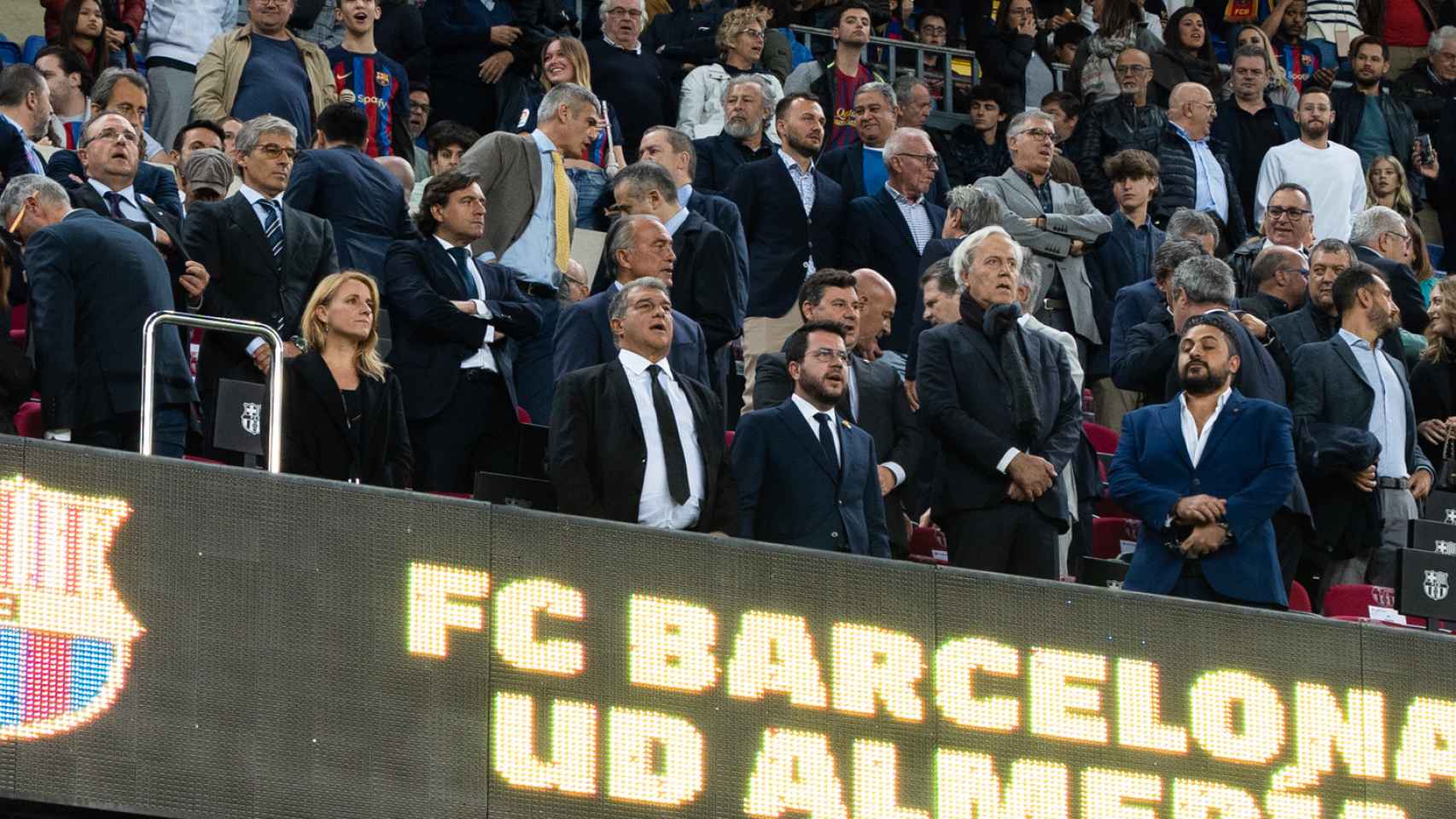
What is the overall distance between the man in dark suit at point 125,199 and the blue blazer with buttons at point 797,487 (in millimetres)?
2258

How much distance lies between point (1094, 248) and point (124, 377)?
6349mm

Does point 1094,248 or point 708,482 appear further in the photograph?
point 1094,248

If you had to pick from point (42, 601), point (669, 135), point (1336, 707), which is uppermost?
point (669, 135)

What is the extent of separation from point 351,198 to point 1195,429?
3.77 metres

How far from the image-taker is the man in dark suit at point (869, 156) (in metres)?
15.0

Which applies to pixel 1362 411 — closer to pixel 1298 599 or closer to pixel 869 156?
pixel 1298 599

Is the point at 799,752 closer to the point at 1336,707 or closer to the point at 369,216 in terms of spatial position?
the point at 1336,707

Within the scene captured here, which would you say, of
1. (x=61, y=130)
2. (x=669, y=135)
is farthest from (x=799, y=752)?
(x=61, y=130)

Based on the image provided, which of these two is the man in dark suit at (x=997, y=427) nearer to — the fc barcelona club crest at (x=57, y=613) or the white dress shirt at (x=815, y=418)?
the white dress shirt at (x=815, y=418)

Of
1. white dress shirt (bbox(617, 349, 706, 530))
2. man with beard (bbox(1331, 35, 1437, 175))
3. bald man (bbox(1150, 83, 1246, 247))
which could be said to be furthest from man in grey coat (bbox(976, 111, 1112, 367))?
man with beard (bbox(1331, 35, 1437, 175))

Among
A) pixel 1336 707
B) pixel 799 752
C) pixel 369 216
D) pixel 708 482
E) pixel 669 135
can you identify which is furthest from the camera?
pixel 669 135

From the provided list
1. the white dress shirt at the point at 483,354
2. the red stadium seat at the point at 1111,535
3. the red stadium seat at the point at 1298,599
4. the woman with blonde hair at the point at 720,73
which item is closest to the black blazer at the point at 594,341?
the white dress shirt at the point at 483,354

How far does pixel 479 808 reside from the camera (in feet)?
25.0

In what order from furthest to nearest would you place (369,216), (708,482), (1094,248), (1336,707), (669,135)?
(1094,248), (669,135), (369,216), (708,482), (1336,707)
